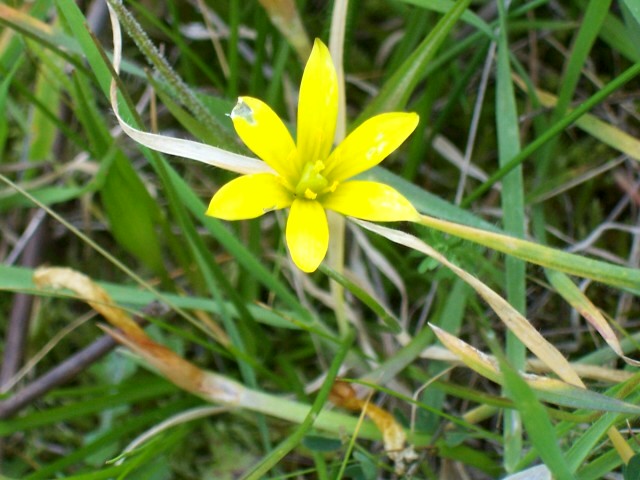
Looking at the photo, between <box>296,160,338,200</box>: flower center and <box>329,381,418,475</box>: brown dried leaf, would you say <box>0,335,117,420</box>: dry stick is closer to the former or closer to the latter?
<box>329,381,418,475</box>: brown dried leaf

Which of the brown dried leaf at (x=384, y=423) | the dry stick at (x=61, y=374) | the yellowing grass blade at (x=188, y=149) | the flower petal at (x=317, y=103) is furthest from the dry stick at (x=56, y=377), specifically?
the flower petal at (x=317, y=103)

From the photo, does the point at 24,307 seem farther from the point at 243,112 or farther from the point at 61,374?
the point at 243,112

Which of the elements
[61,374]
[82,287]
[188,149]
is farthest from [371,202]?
[61,374]

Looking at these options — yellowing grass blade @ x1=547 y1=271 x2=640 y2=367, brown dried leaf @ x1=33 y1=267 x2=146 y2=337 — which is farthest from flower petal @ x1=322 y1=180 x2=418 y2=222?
brown dried leaf @ x1=33 y1=267 x2=146 y2=337

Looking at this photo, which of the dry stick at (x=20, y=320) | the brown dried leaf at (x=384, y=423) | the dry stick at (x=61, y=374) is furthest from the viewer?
the dry stick at (x=20, y=320)

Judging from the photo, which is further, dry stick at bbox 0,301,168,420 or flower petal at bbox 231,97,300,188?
dry stick at bbox 0,301,168,420

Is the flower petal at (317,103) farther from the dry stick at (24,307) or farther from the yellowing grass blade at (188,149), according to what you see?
the dry stick at (24,307)
